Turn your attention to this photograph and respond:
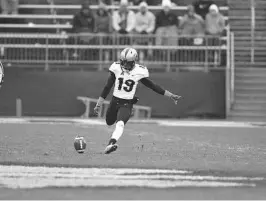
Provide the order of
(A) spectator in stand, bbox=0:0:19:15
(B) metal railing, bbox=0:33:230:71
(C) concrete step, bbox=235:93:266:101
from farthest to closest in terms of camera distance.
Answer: (A) spectator in stand, bbox=0:0:19:15 → (C) concrete step, bbox=235:93:266:101 → (B) metal railing, bbox=0:33:230:71

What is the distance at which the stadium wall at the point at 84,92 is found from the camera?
2227cm

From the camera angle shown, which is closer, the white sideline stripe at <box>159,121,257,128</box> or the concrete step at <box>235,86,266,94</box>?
the white sideline stripe at <box>159,121,257,128</box>

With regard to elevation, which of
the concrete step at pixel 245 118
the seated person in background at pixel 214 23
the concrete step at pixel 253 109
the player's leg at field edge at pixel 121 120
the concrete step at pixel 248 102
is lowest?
the concrete step at pixel 245 118

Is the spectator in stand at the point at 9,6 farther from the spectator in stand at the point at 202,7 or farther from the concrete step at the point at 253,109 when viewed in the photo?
the concrete step at the point at 253,109

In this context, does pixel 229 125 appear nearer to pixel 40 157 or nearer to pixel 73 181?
pixel 40 157

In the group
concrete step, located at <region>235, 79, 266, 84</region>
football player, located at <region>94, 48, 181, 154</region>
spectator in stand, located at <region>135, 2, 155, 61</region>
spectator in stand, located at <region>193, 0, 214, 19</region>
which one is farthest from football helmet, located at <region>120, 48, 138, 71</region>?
spectator in stand, located at <region>193, 0, 214, 19</region>

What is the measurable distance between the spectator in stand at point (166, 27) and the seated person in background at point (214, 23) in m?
1.01

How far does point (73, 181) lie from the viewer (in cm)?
872

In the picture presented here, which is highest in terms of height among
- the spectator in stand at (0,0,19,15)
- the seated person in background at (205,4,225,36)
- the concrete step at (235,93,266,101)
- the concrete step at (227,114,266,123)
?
the spectator in stand at (0,0,19,15)

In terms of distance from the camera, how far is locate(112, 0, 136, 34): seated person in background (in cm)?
2212

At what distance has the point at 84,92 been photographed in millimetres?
22516

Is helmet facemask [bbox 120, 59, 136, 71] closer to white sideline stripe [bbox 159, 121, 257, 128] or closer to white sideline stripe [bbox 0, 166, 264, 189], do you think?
white sideline stripe [bbox 0, 166, 264, 189]

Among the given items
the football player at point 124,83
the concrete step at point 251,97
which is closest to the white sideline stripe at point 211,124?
the concrete step at point 251,97

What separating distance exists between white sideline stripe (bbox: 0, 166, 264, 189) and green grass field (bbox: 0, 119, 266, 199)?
0.25 ft
